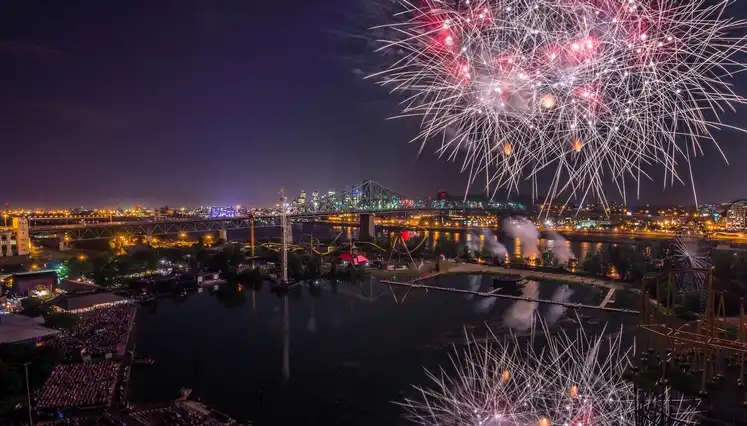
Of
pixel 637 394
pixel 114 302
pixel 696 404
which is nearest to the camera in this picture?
pixel 637 394

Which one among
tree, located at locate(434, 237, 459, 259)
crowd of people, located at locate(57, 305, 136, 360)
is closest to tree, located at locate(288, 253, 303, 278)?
tree, located at locate(434, 237, 459, 259)

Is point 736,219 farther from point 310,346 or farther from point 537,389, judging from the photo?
point 310,346

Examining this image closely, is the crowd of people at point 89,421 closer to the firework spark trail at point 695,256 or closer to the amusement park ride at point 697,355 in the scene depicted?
the amusement park ride at point 697,355

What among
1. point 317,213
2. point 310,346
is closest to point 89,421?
point 310,346

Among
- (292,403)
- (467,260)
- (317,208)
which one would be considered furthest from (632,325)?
(317,208)

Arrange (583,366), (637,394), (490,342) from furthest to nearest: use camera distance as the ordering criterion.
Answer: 1. (490,342)
2. (583,366)
3. (637,394)

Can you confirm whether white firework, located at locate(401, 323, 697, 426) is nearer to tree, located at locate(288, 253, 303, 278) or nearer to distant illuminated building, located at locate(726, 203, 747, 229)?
tree, located at locate(288, 253, 303, 278)

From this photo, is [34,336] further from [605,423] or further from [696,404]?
[696,404]
